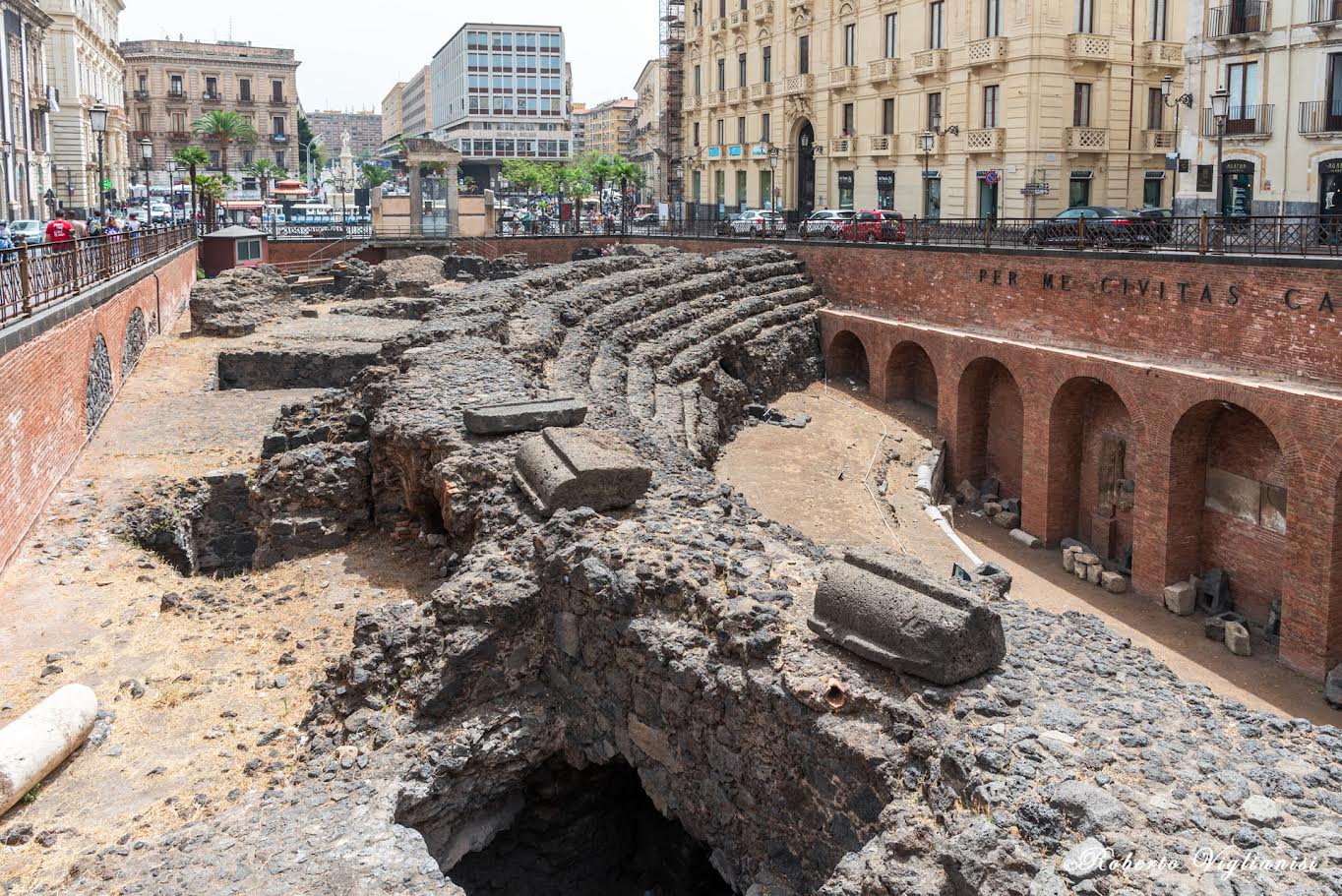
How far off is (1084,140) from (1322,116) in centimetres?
837

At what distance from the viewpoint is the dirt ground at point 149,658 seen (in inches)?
293

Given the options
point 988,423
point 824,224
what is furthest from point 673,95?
point 988,423

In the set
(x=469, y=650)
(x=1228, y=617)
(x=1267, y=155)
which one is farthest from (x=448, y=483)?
(x=1267, y=155)

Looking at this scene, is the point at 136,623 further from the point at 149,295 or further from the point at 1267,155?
the point at 1267,155

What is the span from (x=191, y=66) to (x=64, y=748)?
300 ft

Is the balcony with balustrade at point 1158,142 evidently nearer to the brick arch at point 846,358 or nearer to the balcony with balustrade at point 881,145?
the balcony with balustrade at point 881,145

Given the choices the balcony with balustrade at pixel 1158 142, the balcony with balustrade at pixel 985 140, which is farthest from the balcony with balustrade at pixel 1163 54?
the balcony with balustrade at pixel 985 140

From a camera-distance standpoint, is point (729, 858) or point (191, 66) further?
point (191, 66)

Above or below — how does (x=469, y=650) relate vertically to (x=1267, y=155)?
below

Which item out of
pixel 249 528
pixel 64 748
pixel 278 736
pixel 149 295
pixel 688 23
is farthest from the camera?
pixel 688 23

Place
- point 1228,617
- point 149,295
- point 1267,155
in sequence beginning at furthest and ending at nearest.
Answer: point 1267,155
point 149,295
point 1228,617

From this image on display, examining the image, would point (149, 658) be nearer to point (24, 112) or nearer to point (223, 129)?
point (24, 112)

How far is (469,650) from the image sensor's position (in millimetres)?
8688

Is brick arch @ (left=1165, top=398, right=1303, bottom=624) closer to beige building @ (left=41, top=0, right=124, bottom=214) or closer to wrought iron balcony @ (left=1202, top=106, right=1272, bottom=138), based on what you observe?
wrought iron balcony @ (left=1202, top=106, right=1272, bottom=138)
